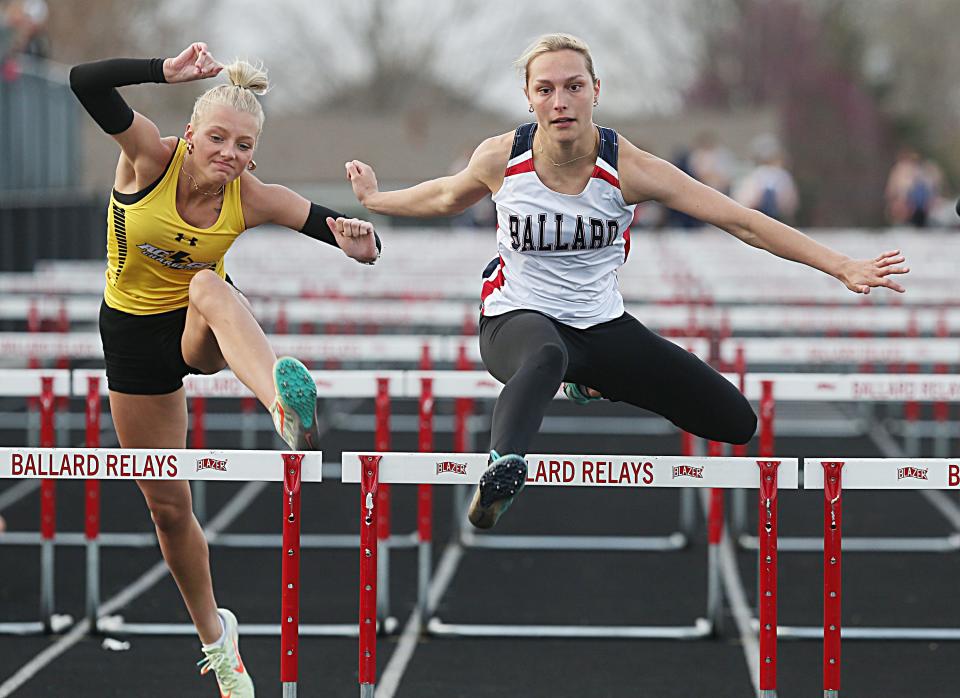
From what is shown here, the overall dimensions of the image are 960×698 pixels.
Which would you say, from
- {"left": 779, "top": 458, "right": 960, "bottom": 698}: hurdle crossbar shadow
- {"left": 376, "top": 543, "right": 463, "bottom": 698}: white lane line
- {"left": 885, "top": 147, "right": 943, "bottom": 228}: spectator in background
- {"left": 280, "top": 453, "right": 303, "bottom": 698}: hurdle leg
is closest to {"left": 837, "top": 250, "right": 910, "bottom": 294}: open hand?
{"left": 779, "top": 458, "right": 960, "bottom": 698}: hurdle crossbar shadow

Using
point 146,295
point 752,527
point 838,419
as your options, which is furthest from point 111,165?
point 146,295

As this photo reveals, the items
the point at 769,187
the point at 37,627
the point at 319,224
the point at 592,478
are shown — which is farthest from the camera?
the point at 769,187

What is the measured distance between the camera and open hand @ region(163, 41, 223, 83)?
5023mm

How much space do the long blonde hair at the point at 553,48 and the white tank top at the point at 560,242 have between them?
0.67 feet

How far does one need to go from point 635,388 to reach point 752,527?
4916 mm

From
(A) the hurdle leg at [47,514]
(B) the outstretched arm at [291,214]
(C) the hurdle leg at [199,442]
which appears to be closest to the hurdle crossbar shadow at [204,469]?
(B) the outstretched arm at [291,214]

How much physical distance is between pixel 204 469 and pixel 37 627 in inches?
102

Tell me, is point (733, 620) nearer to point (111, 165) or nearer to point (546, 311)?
point (546, 311)

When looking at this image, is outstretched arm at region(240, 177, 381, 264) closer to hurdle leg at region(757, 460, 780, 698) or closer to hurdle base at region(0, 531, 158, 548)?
hurdle leg at region(757, 460, 780, 698)

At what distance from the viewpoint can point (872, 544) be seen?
9.50 metres

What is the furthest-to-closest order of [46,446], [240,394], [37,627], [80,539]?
[80,539] → [240,394] → [37,627] → [46,446]

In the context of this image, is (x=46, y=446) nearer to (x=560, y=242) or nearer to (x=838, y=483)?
(x=560, y=242)

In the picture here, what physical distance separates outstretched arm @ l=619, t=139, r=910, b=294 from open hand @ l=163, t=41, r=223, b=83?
128 cm

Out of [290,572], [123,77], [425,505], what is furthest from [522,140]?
[425,505]
